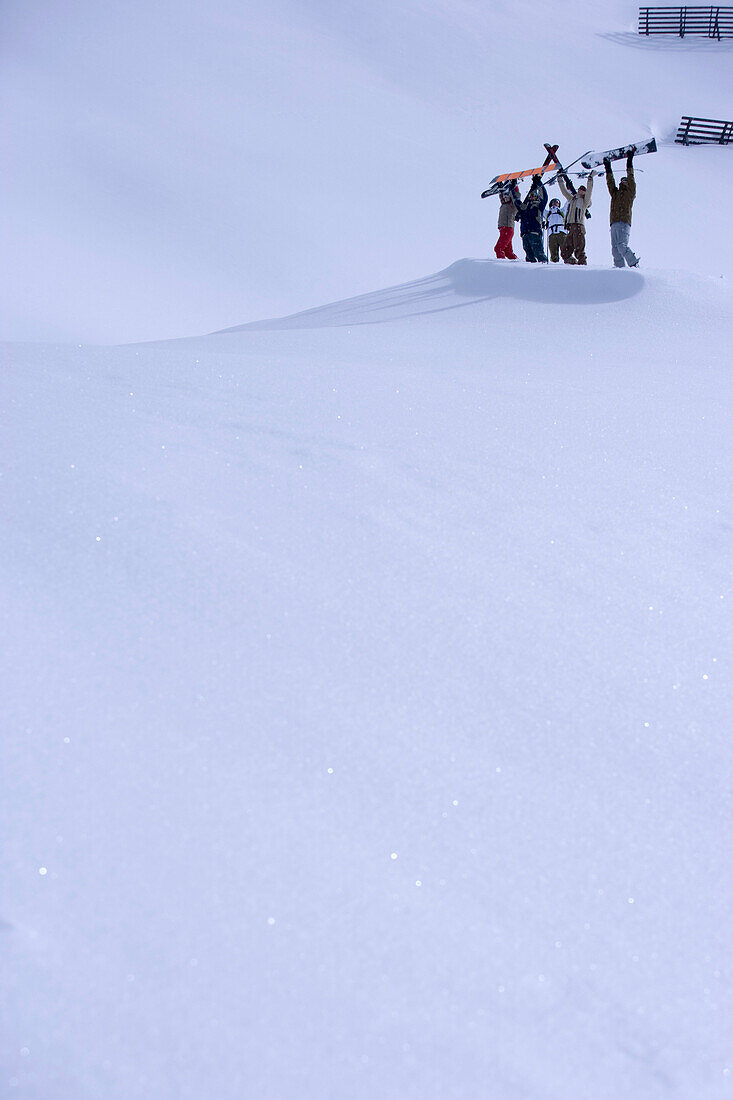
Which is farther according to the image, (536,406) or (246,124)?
(246,124)

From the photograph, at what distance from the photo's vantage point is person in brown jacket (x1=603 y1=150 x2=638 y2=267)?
343 inches

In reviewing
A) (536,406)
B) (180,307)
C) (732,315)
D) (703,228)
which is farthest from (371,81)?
(536,406)

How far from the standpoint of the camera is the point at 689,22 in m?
26.0

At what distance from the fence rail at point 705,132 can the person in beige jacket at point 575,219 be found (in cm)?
1403

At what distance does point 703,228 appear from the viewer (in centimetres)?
1608

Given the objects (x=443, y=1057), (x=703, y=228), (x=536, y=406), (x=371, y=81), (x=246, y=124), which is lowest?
(x=443, y=1057)

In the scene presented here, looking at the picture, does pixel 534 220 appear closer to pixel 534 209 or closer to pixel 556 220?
pixel 534 209

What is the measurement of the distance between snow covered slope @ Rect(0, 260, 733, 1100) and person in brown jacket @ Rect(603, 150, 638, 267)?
6520 mm

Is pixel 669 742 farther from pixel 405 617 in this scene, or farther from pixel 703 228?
pixel 703 228

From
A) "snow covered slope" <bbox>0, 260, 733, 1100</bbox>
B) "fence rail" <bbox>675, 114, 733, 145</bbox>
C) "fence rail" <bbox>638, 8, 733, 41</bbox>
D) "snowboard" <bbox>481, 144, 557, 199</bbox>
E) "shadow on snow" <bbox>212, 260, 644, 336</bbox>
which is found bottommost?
"snow covered slope" <bbox>0, 260, 733, 1100</bbox>

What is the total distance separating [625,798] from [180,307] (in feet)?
41.7

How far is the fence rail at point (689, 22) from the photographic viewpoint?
25438mm

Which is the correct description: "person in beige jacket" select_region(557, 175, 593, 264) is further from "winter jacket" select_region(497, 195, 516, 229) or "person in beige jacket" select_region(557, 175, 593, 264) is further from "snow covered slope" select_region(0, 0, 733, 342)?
"snow covered slope" select_region(0, 0, 733, 342)

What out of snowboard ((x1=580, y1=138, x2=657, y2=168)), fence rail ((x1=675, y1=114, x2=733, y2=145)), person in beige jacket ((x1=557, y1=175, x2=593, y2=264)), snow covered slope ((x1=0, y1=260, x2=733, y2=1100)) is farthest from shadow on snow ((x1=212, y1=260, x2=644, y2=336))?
fence rail ((x1=675, y1=114, x2=733, y2=145))
